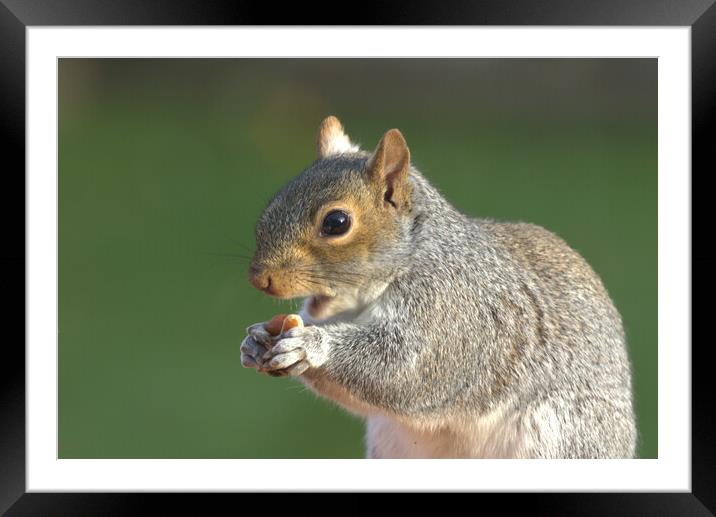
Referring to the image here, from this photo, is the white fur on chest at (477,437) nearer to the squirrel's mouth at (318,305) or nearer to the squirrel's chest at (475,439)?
the squirrel's chest at (475,439)

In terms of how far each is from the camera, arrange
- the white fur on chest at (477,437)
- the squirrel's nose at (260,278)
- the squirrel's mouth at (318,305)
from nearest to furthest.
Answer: the squirrel's nose at (260,278), the squirrel's mouth at (318,305), the white fur on chest at (477,437)

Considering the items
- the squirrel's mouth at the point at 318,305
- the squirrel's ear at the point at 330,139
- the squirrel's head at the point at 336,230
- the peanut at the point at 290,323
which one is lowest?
the peanut at the point at 290,323

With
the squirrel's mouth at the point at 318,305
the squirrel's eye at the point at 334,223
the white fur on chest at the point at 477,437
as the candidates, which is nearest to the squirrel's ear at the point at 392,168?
the squirrel's eye at the point at 334,223

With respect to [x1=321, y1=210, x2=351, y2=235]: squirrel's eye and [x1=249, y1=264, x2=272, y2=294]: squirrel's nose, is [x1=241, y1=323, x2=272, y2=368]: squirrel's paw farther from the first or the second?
[x1=321, y1=210, x2=351, y2=235]: squirrel's eye

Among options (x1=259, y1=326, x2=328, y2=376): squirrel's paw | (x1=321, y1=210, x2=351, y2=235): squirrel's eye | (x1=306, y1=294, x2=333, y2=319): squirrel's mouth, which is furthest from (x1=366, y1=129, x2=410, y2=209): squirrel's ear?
(x1=259, y1=326, x2=328, y2=376): squirrel's paw

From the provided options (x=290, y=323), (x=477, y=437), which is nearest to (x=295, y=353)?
→ (x=290, y=323)

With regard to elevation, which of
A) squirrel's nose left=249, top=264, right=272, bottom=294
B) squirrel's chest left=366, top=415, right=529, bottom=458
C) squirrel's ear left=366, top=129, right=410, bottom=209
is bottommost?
squirrel's chest left=366, top=415, right=529, bottom=458
